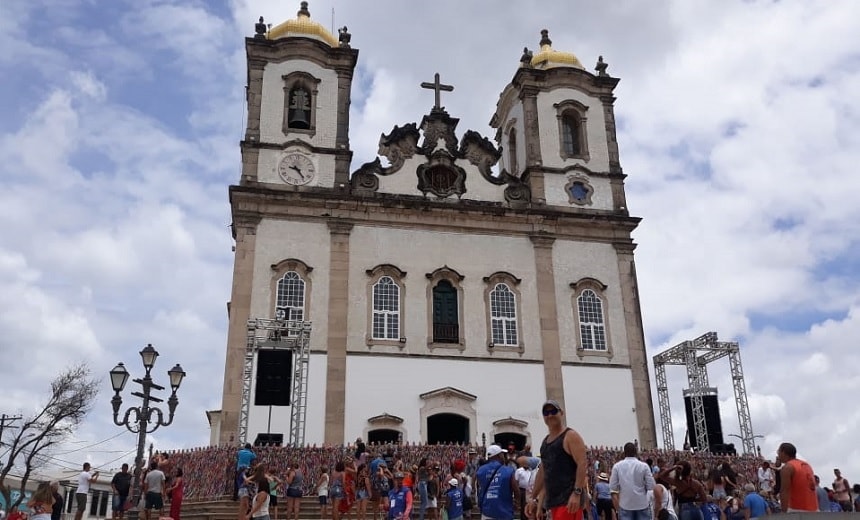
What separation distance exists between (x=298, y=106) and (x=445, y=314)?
9.15 meters

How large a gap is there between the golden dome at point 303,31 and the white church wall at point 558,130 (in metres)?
8.27

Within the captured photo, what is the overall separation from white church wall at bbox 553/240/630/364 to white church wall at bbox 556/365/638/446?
0.50m

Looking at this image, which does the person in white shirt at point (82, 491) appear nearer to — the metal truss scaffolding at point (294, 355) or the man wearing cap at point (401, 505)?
the metal truss scaffolding at point (294, 355)

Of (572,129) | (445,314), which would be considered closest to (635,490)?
(445,314)

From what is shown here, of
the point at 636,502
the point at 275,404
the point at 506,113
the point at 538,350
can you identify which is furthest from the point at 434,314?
the point at 636,502

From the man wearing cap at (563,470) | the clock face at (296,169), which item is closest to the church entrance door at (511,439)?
the clock face at (296,169)

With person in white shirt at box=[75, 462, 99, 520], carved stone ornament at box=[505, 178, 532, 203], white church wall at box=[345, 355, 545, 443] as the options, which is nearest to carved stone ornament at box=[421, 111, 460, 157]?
carved stone ornament at box=[505, 178, 532, 203]

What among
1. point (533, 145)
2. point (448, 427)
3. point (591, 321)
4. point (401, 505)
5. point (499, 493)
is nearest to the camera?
point (499, 493)

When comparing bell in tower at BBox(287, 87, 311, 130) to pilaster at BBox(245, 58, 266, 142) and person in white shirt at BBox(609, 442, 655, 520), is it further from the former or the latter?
person in white shirt at BBox(609, 442, 655, 520)

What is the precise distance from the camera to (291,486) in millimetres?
15922

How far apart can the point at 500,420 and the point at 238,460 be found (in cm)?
966

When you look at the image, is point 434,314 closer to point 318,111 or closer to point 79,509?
point 318,111

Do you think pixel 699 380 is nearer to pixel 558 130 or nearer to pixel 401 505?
pixel 558 130

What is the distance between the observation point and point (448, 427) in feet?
82.6
